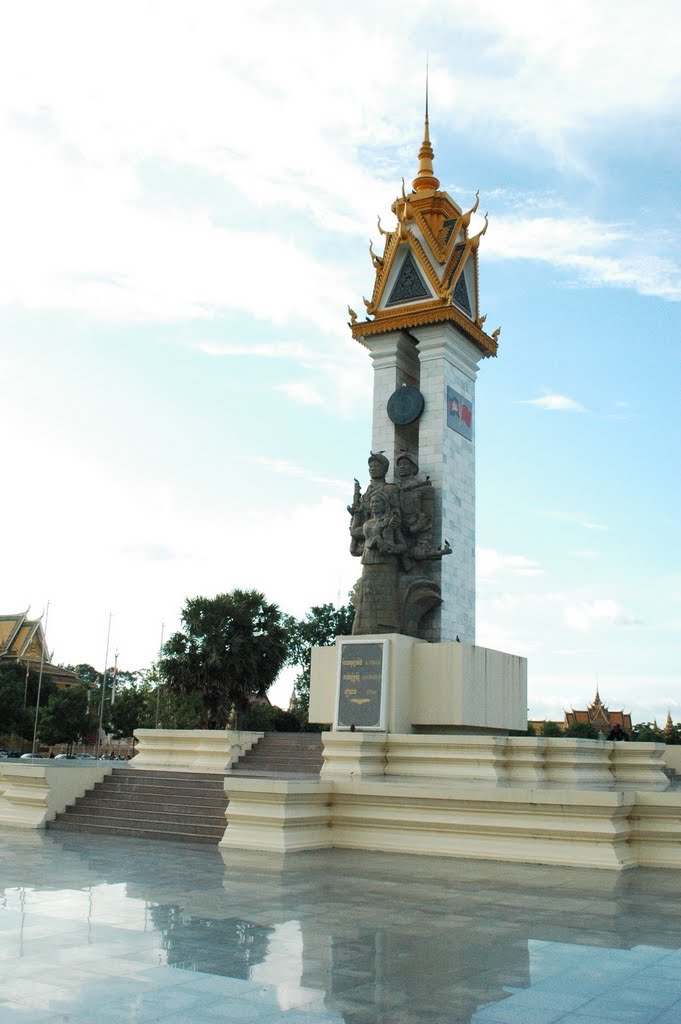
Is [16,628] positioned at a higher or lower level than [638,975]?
higher

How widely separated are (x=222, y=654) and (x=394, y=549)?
709 inches

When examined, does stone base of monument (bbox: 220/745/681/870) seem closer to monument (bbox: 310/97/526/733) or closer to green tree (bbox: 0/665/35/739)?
monument (bbox: 310/97/526/733)

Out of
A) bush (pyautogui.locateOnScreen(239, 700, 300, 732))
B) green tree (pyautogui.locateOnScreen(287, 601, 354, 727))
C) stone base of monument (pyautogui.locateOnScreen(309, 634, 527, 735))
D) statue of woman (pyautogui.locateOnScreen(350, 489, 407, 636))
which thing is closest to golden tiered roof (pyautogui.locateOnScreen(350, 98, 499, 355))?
statue of woman (pyautogui.locateOnScreen(350, 489, 407, 636))

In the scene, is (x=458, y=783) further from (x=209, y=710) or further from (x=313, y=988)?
(x=209, y=710)

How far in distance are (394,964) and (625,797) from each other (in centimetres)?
609

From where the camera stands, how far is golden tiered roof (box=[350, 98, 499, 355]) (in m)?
23.8

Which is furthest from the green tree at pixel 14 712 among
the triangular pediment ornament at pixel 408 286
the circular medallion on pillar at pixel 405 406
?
the triangular pediment ornament at pixel 408 286

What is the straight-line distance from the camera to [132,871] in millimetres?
10016

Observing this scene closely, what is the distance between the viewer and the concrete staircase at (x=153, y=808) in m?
13.7

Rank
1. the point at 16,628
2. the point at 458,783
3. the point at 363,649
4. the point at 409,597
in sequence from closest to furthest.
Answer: the point at 458,783 < the point at 363,649 < the point at 409,597 < the point at 16,628

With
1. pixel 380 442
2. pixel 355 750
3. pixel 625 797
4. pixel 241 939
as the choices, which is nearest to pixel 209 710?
pixel 380 442

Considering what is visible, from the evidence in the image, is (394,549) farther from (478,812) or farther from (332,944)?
(332,944)

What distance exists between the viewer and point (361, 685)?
19219 mm

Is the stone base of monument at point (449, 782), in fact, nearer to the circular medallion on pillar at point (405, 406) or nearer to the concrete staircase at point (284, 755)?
the concrete staircase at point (284, 755)
